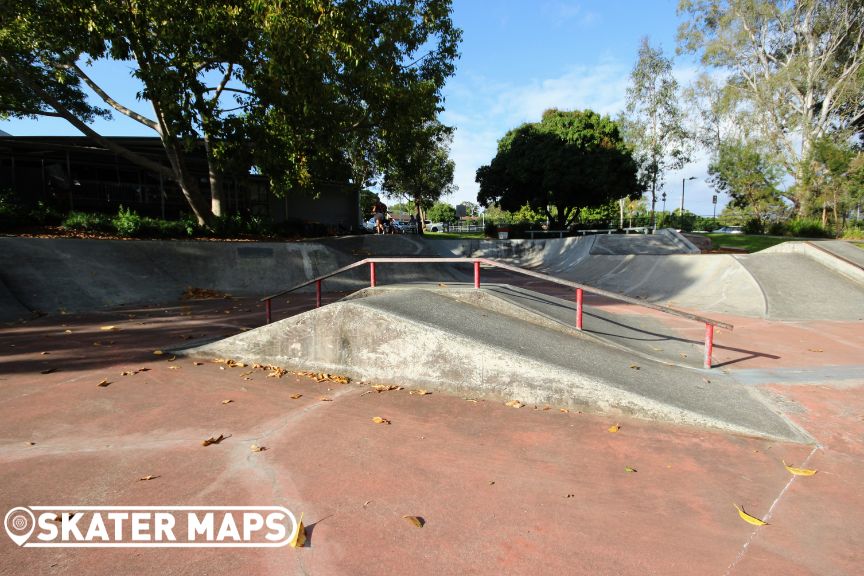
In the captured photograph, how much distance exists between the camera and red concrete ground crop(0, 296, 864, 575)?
2.41 metres

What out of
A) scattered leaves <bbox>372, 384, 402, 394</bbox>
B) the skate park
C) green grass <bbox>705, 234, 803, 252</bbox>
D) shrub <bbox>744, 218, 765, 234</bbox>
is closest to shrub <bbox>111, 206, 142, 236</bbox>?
the skate park

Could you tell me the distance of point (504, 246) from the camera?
87.7 ft

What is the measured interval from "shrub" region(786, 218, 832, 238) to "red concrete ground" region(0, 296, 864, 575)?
25738mm

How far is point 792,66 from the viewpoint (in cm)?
2772

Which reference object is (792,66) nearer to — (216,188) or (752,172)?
(752,172)

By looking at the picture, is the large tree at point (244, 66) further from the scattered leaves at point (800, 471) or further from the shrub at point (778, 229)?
the shrub at point (778, 229)

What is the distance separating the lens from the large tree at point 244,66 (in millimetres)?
10117

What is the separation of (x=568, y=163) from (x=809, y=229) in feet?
45.5

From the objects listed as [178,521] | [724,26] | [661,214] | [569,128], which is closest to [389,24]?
[178,521]

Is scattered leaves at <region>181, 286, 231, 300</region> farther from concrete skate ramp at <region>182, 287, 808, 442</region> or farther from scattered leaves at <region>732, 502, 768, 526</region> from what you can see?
scattered leaves at <region>732, 502, 768, 526</region>

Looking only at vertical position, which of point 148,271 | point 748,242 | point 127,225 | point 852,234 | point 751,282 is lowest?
point 751,282

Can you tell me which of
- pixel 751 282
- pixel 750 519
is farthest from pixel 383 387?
pixel 751 282

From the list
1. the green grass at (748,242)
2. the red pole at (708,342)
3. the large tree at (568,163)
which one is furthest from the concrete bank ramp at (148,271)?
the large tree at (568,163)

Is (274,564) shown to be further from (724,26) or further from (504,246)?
(724,26)
